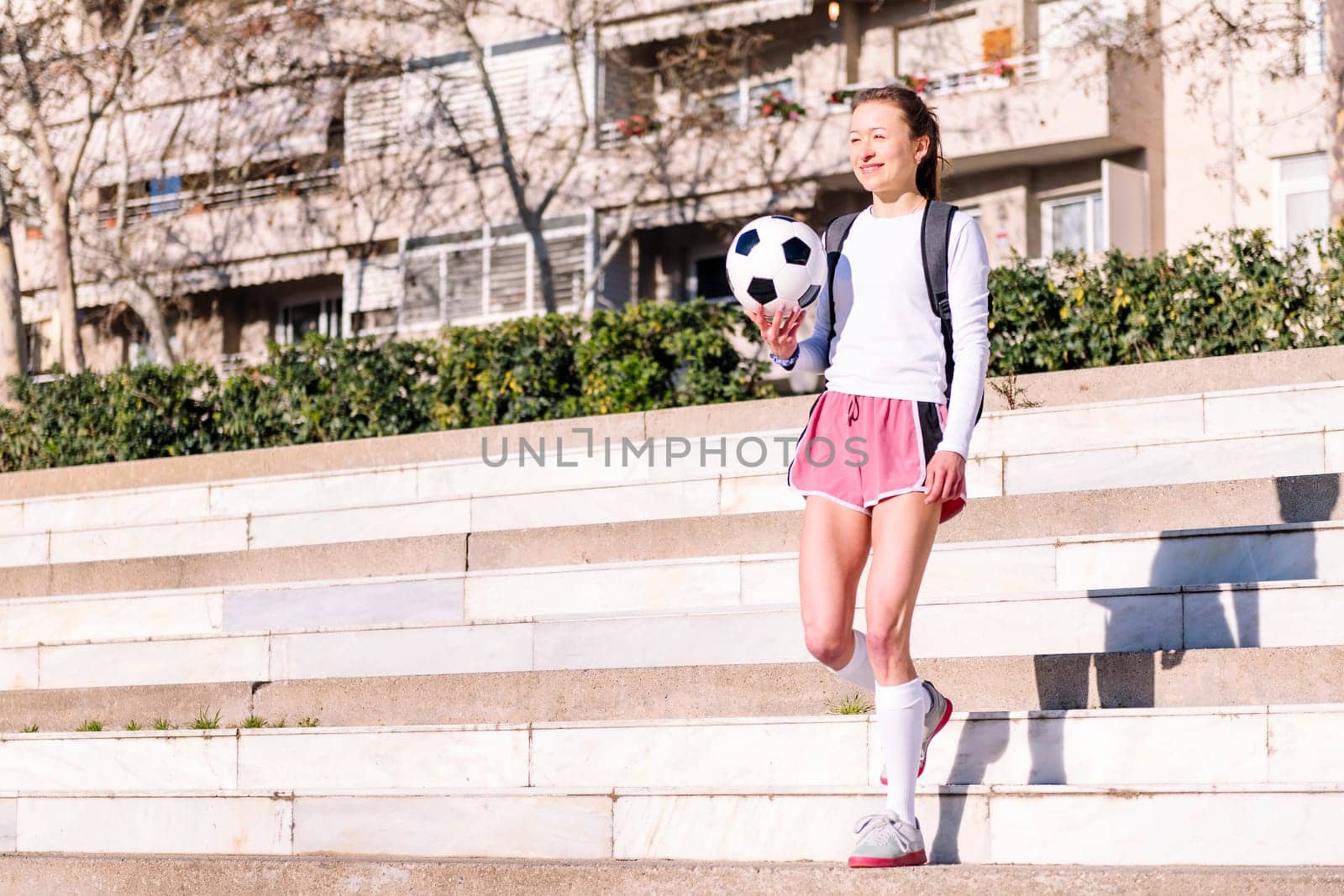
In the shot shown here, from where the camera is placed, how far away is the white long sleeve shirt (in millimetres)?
5223

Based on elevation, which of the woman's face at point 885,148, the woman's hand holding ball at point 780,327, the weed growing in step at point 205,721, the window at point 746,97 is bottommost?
the weed growing in step at point 205,721

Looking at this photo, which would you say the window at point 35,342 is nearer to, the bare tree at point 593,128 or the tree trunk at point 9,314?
the bare tree at point 593,128

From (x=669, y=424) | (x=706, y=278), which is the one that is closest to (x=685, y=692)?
(x=669, y=424)

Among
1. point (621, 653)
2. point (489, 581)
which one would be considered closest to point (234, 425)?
point (489, 581)

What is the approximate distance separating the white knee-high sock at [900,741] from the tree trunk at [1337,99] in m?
11.4

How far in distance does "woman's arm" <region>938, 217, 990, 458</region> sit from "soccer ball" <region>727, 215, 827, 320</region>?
1.39 feet

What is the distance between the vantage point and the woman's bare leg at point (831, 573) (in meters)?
5.17

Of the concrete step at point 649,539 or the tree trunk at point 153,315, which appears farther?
the tree trunk at point 153,315

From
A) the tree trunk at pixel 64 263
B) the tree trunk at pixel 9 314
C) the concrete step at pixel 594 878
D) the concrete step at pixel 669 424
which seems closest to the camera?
the concrete step at pixel 594 878

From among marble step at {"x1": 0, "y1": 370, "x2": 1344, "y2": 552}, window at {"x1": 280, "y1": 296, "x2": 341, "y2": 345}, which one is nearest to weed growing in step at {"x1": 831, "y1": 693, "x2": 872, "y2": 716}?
marble step at {"x1": 0, "y1": 370, "x2": 1344, "y2": 552}

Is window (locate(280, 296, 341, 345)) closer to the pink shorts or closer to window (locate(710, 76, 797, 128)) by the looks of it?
window (locate(710, 76, 797, 128))

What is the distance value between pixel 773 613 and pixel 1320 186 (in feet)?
55.1

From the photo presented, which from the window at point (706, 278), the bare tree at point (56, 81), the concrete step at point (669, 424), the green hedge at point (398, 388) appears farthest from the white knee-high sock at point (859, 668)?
the window at point (706, 278)

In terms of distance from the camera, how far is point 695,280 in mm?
26719
